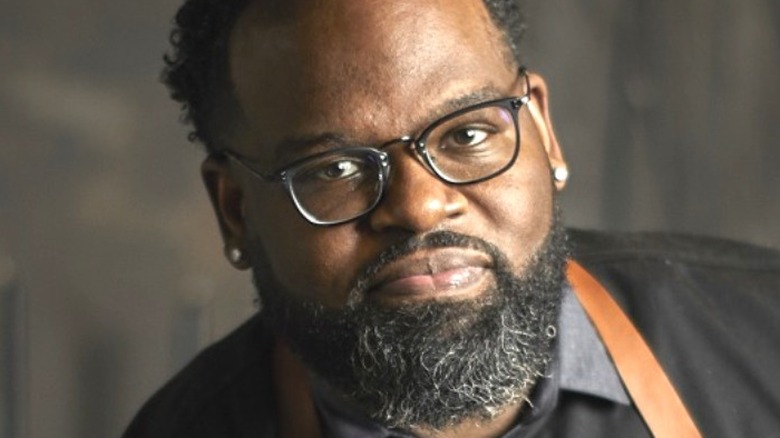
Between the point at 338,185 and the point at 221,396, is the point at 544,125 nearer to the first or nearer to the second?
the point at 338,185

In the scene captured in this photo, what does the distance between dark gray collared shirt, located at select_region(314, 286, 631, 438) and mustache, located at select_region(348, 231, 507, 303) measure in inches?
5.2

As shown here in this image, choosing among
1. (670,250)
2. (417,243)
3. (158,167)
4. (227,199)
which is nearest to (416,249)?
(417,243)

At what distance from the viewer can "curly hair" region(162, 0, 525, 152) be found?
1.17m

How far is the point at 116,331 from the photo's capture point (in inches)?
65.9

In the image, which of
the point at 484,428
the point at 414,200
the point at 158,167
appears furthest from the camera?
the point at 158,167

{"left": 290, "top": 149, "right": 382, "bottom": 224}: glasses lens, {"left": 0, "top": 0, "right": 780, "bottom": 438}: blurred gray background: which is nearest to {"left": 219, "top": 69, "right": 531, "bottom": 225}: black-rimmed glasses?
{"left": 290, "top": 149, "right": 382, "bottom": 224}: glasses lens

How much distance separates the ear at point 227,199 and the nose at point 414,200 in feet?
0.61

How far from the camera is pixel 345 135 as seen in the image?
3.48ft

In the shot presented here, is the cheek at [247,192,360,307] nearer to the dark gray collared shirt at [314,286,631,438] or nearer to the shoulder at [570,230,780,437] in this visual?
the dark gray collared shirt at [314,286,631,438]

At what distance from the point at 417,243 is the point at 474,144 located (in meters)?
0.09

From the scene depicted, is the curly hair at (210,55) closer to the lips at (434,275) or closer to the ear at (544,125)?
the ear at (544,125)

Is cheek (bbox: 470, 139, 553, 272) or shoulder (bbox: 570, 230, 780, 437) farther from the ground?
cheek (bbox: 470, 139, 553, 272)

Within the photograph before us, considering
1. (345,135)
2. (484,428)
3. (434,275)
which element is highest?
(345,135)

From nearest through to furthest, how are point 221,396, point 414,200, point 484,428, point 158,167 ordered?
point 414,200
point 484,428
point 221,396
point 158,167
